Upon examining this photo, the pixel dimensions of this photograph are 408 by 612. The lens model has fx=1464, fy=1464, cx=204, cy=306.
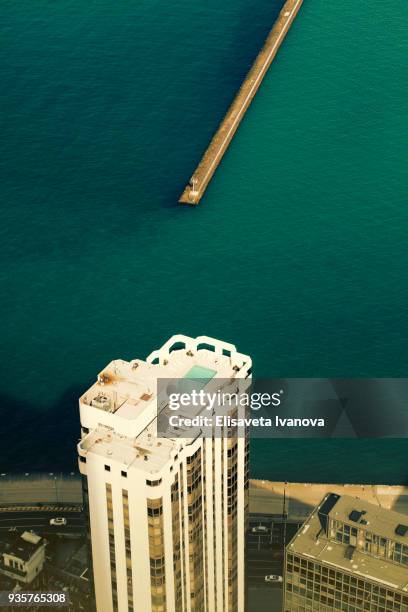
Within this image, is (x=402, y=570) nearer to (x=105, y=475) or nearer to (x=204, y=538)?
(x=204, y=538)

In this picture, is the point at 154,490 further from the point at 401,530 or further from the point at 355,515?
the point at 401,530

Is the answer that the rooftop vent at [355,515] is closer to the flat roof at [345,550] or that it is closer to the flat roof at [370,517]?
the flat roof at [370,517]

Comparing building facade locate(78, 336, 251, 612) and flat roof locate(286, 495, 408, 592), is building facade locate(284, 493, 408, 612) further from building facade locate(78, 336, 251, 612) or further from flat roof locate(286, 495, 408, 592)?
building facade locate(78, 336, 251, 612)

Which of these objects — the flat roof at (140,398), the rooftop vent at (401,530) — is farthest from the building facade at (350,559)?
the flat roof at (140,398)

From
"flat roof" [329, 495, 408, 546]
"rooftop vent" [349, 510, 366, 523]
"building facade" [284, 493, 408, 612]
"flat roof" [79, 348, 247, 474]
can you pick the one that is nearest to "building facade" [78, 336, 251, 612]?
"flat roof" [79, 348, 247, 474]

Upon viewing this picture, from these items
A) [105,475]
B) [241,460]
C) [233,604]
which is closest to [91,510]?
[105,475]

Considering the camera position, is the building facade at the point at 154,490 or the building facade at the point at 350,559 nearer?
the building facade at the point at 154,490

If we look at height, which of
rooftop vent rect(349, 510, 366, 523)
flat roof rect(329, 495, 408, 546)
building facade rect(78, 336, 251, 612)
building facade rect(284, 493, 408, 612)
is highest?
building facade rect(78, 336, 251, 612)
